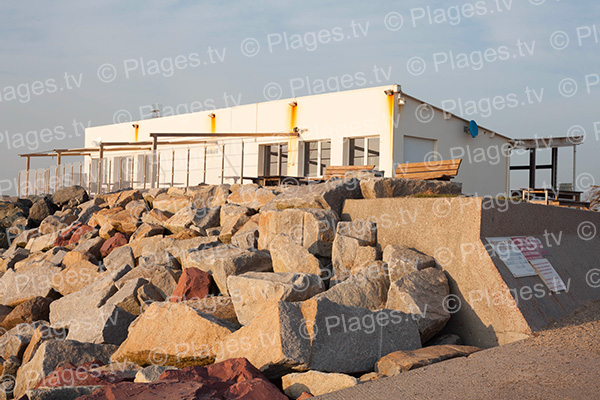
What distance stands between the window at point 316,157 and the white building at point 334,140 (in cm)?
Result: 3

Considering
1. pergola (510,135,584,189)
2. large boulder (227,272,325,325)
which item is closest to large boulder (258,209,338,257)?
large boulder (227,272,325,325)

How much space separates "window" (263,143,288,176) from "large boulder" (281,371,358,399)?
43.2 ft

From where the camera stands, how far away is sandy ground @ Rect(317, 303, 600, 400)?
12.5ft

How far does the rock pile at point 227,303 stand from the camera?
452 cm

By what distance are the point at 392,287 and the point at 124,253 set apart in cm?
520

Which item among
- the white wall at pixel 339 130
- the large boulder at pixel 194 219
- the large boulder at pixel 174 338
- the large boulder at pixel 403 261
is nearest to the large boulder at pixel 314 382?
the large boulder at pixel 174 338

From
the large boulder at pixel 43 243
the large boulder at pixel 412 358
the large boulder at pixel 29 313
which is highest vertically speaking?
the large boulder at pixel 43 243

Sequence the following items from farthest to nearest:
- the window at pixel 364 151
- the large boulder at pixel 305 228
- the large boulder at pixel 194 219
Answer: the window at pixel 364 151, the large boulder at pixel 194 219, the large boulder at pixel 305 228

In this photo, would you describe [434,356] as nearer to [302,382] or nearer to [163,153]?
[302,382]

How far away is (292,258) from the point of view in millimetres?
7027

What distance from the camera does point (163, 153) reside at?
21562 mm

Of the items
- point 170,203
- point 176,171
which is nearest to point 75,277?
point 170,203

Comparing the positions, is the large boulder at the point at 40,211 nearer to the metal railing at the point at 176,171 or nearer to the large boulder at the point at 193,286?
the metal railing at the point at 176,171

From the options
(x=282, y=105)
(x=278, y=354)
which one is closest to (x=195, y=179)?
(x=282, y=105)
